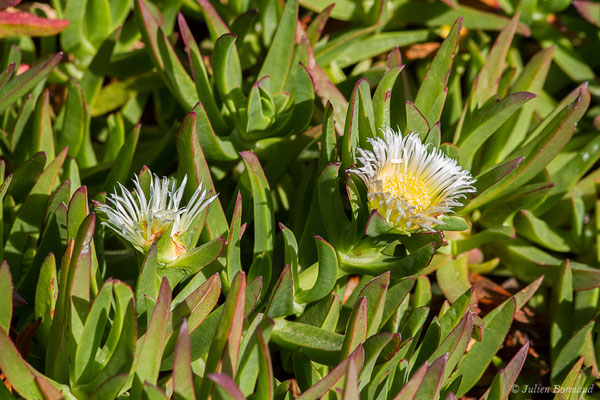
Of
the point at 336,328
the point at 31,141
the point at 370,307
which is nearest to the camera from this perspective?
the point at 370,307

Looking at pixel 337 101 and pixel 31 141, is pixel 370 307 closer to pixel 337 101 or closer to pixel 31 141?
pixel 337 101

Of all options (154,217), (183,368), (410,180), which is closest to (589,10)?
(410,180)

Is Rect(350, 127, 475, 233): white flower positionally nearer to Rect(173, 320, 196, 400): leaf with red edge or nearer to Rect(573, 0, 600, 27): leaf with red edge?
Rect(173, 320, 196, 400): leaf with red edge

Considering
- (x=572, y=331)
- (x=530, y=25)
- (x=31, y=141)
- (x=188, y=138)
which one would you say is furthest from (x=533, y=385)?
(x=31, y=141)

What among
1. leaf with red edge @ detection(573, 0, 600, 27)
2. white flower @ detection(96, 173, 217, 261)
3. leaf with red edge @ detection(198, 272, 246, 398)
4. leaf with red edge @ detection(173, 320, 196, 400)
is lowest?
leaf with red edge @ detection(173, 320, 196, 400)

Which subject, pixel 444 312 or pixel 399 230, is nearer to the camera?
pixel 399 230

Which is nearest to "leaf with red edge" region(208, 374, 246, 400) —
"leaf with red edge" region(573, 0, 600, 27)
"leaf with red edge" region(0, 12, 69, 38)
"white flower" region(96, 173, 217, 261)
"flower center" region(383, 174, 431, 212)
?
"white flower" region(96, 173, 217, 261)
